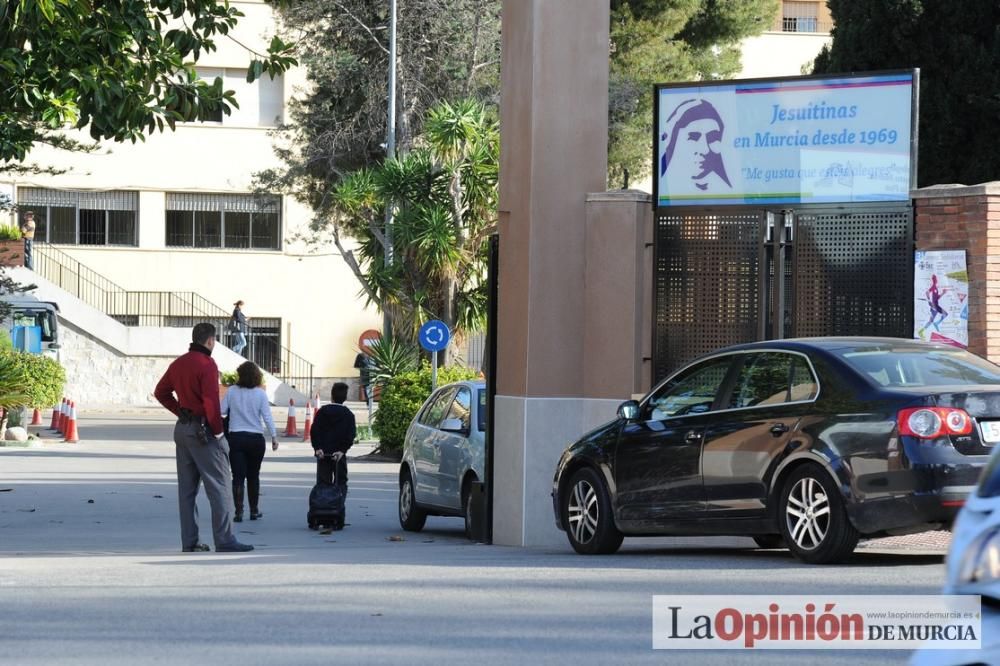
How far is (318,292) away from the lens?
5438cm

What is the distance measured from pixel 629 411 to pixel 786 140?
371 centimetres

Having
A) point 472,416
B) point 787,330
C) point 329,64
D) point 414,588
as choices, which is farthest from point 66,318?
point 414,588

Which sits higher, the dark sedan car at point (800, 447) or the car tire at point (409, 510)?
the dark sedan car at point (800, 447)

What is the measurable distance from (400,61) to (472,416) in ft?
80.7

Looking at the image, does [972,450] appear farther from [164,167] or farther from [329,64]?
[164,167]

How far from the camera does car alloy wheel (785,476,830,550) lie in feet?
34.4

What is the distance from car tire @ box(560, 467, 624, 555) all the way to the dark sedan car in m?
0.01

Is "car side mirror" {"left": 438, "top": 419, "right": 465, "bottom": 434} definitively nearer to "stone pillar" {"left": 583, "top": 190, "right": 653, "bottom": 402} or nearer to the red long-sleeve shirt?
"stone pillar" {"left": 583, "top": 190, "right": 653, "bottom": 402}

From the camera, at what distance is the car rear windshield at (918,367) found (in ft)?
34.6

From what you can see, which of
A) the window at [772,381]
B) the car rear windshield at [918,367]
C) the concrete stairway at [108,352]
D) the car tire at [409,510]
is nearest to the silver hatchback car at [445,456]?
the car tire at [409,510]

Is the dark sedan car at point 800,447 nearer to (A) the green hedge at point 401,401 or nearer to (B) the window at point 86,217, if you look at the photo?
(A) the green hedge at point 401,401

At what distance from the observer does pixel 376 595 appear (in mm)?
9289

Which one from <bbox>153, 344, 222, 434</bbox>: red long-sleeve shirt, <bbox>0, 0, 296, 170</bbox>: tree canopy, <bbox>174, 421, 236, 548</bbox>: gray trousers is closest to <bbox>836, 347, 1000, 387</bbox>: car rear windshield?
<bbox>153, 344, 222, 434</bbox>: red long-sleeve shirt

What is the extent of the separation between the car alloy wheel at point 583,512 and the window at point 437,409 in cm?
460
